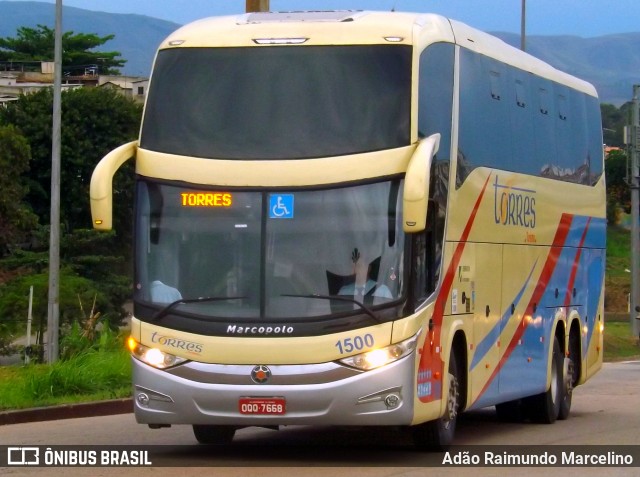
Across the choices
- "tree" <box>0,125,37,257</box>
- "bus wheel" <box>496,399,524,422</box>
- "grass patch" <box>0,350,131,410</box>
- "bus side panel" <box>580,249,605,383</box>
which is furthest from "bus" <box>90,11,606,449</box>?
"tree" <box>0,125,37,257</box>

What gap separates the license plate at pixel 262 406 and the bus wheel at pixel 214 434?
183cm

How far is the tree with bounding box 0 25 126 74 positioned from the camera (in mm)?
118562

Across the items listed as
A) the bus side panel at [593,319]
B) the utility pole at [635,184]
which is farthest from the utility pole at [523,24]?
the bus side panel at [593,319]

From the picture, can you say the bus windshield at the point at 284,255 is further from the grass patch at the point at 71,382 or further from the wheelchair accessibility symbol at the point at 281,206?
the grass patch at the point at 71,382

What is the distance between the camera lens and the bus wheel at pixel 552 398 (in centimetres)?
1727

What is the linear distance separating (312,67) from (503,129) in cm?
351

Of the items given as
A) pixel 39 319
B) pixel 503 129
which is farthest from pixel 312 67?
pixel 39 319

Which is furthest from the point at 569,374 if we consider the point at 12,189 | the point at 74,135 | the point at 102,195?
the point at 74,135

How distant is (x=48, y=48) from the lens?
4867 inches

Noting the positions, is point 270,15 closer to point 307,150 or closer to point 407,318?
point 307,150

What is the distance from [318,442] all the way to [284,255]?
122 inches

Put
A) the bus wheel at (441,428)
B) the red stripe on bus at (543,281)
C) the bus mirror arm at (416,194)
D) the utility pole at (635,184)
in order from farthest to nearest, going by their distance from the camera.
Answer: the utility pole at (635,184), the red stripe on bus at (543,281), the bus wheel at (441,428), the bus mirror arm at (416,194)

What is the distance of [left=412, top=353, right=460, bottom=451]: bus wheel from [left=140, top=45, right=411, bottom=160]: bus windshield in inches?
104

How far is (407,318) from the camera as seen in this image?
39.4ft
